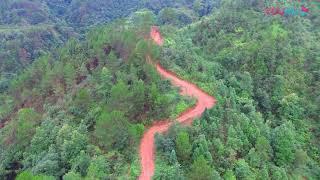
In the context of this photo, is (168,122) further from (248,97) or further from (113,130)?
(248,97)

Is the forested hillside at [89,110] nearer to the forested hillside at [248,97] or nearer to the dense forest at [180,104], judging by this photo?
the dense forest at [180,104]

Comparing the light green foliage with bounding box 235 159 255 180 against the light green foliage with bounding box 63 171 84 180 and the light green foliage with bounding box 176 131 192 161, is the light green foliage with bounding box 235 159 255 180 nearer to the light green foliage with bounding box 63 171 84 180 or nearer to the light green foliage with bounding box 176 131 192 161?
the light green foliage with bounding box 176 131 192 161

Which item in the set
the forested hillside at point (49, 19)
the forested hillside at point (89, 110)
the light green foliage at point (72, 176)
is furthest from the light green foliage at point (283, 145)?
the forested hillside at point (49, 19)

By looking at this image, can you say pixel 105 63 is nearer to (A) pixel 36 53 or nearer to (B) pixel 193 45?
(B) pixel 193 45

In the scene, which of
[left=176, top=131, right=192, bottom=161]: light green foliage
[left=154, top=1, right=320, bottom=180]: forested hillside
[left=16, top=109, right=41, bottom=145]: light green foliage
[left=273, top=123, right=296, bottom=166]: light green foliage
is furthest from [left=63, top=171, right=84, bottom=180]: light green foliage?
[left=273, top=123, right=296, bottom=166]: light green foliage

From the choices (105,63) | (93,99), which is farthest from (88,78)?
(93,99)

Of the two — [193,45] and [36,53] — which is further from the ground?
[193,45]
